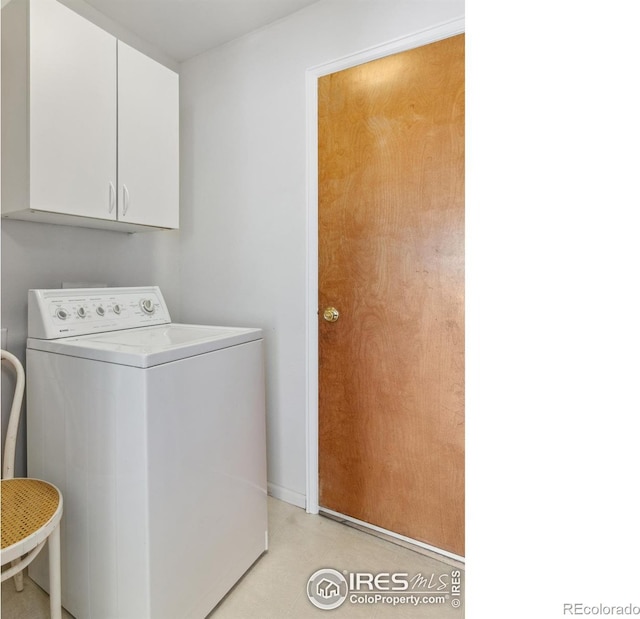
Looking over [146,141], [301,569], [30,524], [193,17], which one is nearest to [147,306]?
[146,141]

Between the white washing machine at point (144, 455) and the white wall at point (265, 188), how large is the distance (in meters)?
0.43

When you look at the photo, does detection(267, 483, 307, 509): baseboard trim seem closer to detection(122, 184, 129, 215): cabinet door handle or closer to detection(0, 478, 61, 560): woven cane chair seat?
detection(0, 478, 61, 560): woven cane chair seat

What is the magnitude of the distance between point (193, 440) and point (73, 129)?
1205mm

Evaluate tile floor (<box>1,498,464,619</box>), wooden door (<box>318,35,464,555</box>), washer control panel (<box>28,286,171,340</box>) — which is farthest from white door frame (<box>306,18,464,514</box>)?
washer control panel (<box>28,286,171,340</box>)

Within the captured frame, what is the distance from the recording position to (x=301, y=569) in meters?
1.56

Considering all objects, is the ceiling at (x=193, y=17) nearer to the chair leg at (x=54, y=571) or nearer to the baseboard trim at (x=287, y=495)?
the chair leg at (x=54, y=571)

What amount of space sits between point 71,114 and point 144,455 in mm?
1238

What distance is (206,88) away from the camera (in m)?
2.23

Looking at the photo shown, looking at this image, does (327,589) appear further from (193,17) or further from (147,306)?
(193,17)

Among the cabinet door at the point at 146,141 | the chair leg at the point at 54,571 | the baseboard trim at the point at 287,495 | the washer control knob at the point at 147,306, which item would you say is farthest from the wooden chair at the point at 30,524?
the baseboard trim at the point at 287,495

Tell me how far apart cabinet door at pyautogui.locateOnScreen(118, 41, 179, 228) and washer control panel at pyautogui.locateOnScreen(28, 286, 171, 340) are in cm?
35

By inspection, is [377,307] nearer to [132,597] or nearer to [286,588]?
[286,588]

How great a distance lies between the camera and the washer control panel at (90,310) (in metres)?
1.45

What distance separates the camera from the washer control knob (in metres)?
1.85
